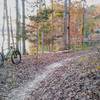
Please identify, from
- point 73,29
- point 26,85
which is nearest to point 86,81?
point 26,85

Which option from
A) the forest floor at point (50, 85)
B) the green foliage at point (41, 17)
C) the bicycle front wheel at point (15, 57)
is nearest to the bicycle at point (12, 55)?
the bicycle front wheel at point (15, 57)

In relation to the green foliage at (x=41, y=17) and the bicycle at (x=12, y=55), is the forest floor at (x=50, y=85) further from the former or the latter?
the green foliage at (x=41, y=17)

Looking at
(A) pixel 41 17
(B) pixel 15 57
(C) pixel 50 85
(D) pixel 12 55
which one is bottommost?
(C) pixel 50 85

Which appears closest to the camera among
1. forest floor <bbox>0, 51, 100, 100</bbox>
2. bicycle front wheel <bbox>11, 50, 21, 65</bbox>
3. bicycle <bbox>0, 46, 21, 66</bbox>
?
forest floor <bbox>0, 51, 100, 100</bbox>

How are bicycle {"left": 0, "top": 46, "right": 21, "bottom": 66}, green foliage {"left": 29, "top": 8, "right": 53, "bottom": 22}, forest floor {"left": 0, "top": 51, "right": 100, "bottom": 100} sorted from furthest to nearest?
green foliage {"left": 29, "top": 8, "right": 53, "bottom": 22}
bicycle {"left": 0, "top": 46, "right": 21, "bottom": 66}
forest floor {"left": 0, "top": 51, "right": 100, "bottom": 100}

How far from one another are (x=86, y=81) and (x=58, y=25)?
1985 cm

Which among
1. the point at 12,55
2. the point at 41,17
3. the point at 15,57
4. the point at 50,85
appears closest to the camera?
the point at 50,85

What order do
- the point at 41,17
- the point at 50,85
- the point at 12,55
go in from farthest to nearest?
the point at 41,17 < the point at 12,55 < the point at 50,85

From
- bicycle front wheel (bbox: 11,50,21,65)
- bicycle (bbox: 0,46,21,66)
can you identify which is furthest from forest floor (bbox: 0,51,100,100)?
bicycle front wheel (bbox: 11,50,21,65)

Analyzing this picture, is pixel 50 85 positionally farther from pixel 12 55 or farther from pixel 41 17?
pixel 41 17

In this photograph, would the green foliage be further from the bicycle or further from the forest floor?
the forest floor

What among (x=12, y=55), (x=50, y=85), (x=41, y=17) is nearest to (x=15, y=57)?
(x=12, y=55)

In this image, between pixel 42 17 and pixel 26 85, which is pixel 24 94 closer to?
pixel 26 85

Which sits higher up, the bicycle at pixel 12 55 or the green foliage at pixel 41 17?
the green foliage at pixel 41 17
